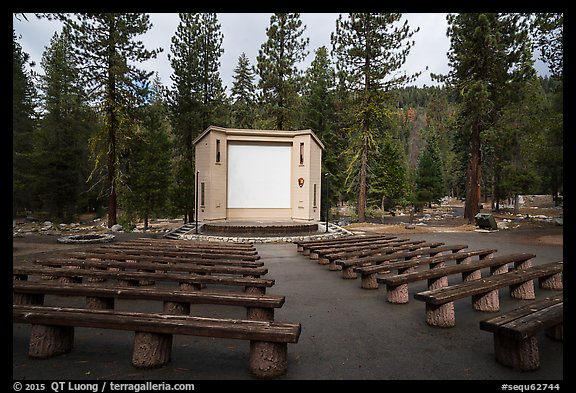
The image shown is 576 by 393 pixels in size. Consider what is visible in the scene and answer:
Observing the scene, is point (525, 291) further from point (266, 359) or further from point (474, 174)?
point (474, 174)

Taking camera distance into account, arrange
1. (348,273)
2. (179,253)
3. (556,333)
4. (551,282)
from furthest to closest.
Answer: (179,253)
(348,273)
(551,282)
(556,333)

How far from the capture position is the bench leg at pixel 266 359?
8.53ft

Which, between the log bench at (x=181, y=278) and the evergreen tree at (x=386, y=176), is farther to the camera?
the evergreen tree at (x=386, y=176)

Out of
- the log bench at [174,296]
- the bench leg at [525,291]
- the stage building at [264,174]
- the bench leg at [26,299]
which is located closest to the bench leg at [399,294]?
the bench leg at [525,291]

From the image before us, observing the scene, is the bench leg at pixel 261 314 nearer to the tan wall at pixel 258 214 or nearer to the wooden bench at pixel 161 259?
the wooden bench at pixel 161 259

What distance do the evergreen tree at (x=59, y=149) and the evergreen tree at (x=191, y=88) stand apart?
25.8ft

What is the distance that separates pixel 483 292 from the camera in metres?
3.96

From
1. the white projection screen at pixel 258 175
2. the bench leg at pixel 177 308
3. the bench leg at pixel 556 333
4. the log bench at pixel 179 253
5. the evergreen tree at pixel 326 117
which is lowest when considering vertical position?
the bench leg at pixel 556 333

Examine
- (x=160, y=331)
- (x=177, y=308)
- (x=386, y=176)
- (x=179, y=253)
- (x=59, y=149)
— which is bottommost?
(x=177, y=308)

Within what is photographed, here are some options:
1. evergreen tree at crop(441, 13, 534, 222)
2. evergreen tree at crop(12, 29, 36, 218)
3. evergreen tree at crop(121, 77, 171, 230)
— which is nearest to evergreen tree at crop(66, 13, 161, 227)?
evergreen tree at crop(121, 77, 171, 230)

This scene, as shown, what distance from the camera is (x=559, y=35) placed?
54.2ft

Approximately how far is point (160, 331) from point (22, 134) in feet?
93.0

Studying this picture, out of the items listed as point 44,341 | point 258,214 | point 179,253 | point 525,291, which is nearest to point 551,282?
point 525,291

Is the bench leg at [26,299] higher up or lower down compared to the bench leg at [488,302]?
higher up
